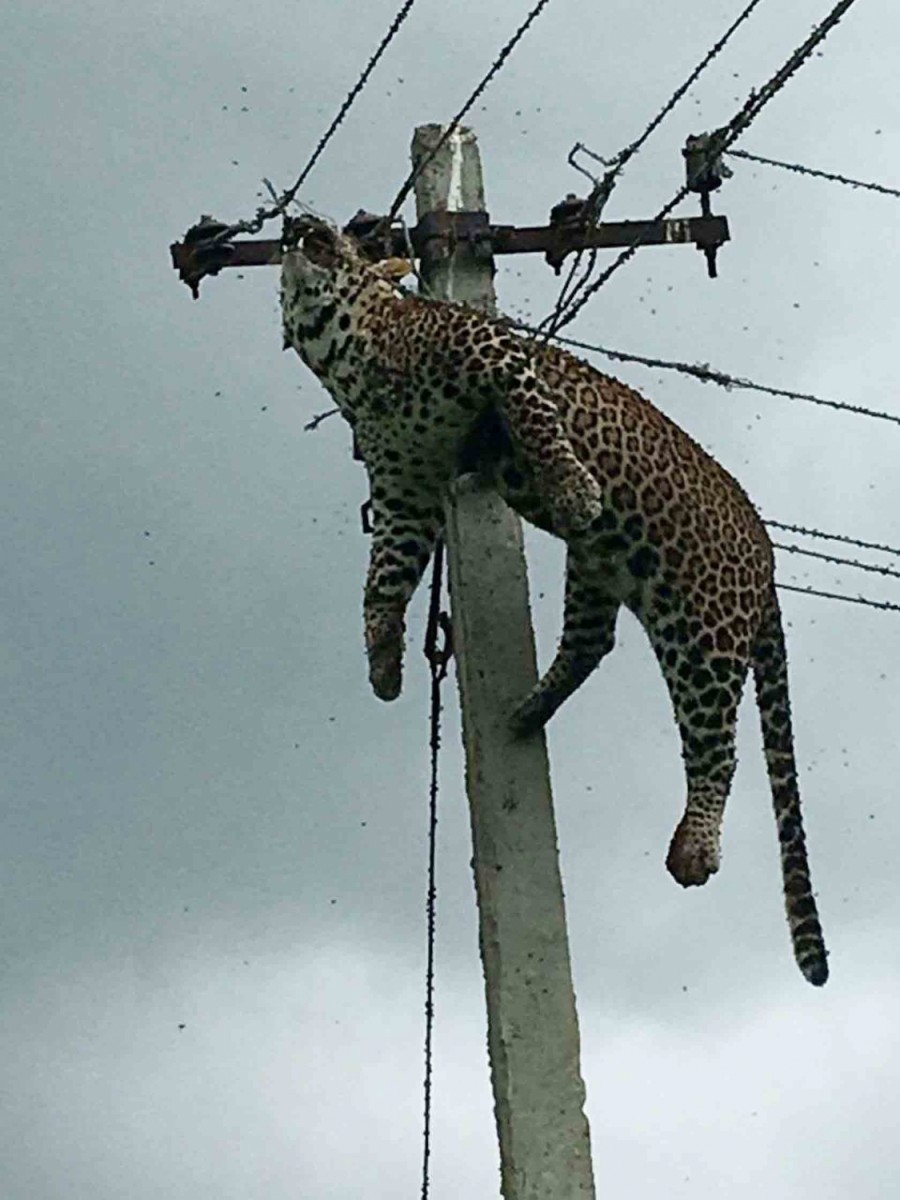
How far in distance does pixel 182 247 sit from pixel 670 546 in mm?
2420

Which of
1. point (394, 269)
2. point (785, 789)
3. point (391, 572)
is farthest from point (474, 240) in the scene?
point (785, 789)

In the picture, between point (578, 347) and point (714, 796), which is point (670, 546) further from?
point (578, 347)

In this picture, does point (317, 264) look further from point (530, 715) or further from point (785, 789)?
point (785, 789)

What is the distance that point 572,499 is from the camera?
8.85 m

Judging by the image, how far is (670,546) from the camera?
9.24m

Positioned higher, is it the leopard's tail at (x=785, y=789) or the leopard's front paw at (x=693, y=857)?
the leopard's tail at (x=785, y=789)

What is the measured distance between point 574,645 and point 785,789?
101 centimetres

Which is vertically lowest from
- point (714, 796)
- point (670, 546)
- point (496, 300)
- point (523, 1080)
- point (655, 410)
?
point (523, 1080)

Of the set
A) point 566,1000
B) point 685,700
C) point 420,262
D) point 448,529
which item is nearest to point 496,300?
point 420,262

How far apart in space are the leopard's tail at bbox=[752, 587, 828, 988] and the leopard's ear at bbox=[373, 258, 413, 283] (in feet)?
5.73

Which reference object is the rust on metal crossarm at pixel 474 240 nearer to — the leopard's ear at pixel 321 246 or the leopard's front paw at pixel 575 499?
the leopard's ear at pixel 321 246

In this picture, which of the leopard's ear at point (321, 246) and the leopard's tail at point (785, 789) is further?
the leopard's ear at point (321, 246)

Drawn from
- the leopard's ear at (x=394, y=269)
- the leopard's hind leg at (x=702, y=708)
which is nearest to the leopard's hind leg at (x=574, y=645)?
the leopard's hind leg at (x=702, y=708)

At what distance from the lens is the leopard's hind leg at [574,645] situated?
9.31m
